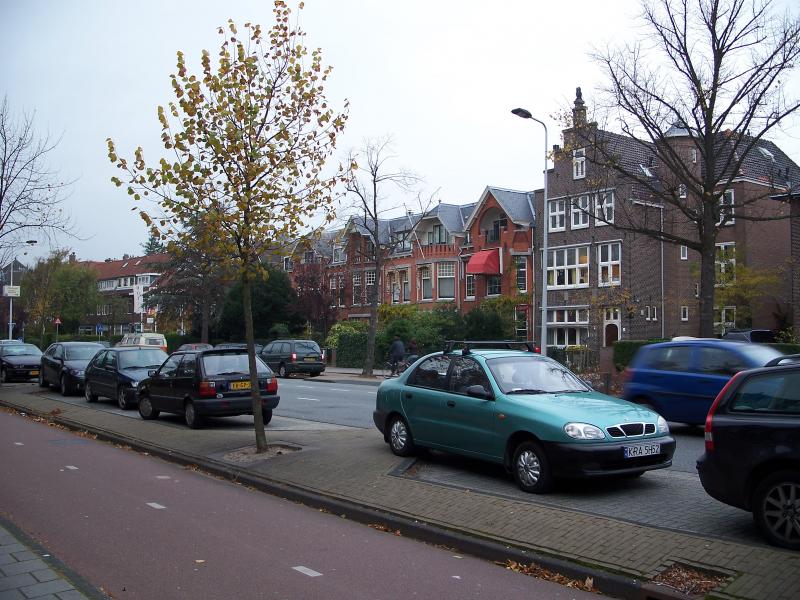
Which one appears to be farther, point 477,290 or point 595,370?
point 477,290

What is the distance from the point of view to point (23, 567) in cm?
589

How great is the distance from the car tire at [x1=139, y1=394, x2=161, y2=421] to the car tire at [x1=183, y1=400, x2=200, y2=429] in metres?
1.78

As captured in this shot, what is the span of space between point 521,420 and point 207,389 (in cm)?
812

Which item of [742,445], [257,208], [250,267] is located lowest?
[742,445]

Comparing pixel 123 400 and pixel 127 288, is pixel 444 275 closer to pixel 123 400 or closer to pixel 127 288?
pixel 123 400

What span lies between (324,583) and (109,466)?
665 cm

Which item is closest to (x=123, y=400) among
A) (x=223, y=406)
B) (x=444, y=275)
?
(x=223, y=406)

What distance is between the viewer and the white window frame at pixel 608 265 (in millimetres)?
40513

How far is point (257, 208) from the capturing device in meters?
11.0

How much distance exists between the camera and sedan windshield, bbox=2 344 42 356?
29094 mm

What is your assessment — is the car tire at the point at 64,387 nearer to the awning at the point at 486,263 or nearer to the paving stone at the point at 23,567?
the paving stone at the point at 23,567

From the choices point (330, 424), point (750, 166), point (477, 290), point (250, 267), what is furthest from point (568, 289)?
point (250, 267)

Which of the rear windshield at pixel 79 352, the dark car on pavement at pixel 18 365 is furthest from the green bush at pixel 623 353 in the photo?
the dark car on pavement at pixel 18 365

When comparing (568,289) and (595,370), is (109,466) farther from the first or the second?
(568,289)
